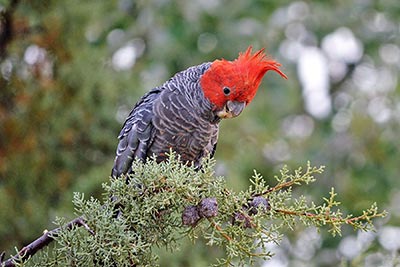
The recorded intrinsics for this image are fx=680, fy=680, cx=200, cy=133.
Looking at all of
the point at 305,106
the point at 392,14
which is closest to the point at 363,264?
the point at 392,14

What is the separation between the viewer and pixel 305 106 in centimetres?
816

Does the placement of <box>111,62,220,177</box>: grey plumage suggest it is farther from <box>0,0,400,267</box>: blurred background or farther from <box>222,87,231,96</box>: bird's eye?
<box>0,0,400,267</box>: blurred background

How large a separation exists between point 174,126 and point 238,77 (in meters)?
0.50

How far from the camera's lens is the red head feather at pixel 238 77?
11.3 feet

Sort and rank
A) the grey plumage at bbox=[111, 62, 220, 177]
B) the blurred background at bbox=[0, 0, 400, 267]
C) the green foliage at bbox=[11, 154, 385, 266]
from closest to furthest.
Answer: the green foliage at bbox=[11, 154, 385, 266] → the grey plumage at bbox=[111, 62, 220, 177] → the blurred background at bbox=[0, 0, 400, 267]

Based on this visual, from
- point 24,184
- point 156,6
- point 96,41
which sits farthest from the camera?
point 156,6

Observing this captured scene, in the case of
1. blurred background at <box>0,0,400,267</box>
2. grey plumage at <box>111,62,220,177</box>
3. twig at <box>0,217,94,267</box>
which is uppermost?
blurred background at <box>0,0,400,267</box>

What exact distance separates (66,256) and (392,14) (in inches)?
206

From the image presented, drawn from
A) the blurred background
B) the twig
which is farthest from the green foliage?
the blurred background

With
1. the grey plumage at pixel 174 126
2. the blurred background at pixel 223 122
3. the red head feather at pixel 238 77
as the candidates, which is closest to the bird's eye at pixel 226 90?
the red head feather at pixel 238 77

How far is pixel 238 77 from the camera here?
350 cm

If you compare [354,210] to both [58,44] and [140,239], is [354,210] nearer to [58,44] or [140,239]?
[58,44]

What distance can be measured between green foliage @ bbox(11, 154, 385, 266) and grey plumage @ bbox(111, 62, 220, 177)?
1232 millimetres

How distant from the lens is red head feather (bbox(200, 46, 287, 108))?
3443mm
